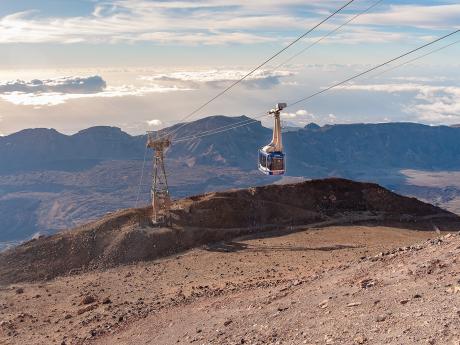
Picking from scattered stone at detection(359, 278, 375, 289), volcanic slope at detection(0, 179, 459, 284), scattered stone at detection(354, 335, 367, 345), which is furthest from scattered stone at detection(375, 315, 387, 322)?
volcanic slope at detection(0, 179, 459, 284)

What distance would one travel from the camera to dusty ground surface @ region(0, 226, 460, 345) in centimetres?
2052

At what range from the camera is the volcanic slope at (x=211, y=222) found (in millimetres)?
54406

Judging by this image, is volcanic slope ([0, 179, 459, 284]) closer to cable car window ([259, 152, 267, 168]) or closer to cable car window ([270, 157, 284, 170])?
cable car window ([259, 152, 267, 168])

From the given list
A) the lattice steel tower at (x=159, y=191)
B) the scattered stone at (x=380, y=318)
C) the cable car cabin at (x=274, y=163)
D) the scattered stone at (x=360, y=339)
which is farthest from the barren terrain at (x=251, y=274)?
the cable car cabin at (x=274, y=163)

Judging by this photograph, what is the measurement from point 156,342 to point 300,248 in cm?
2542

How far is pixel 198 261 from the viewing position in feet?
166

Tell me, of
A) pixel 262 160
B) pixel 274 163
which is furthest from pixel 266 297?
pixel 262 160

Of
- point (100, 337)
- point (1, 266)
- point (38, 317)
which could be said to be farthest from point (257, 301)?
point (1, 266)

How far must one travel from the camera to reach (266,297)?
29.3 m

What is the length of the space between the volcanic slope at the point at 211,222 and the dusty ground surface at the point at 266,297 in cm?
231

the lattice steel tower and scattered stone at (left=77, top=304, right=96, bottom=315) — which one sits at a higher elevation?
the lattice steel tower

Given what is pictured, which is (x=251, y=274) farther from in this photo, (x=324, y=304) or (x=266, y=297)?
(x=324, y=304)

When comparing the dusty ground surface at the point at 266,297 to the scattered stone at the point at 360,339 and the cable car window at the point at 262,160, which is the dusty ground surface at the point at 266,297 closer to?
the scattered stone at the point at 360,339

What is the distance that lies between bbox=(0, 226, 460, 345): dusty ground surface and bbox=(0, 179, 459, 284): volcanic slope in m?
2.31
